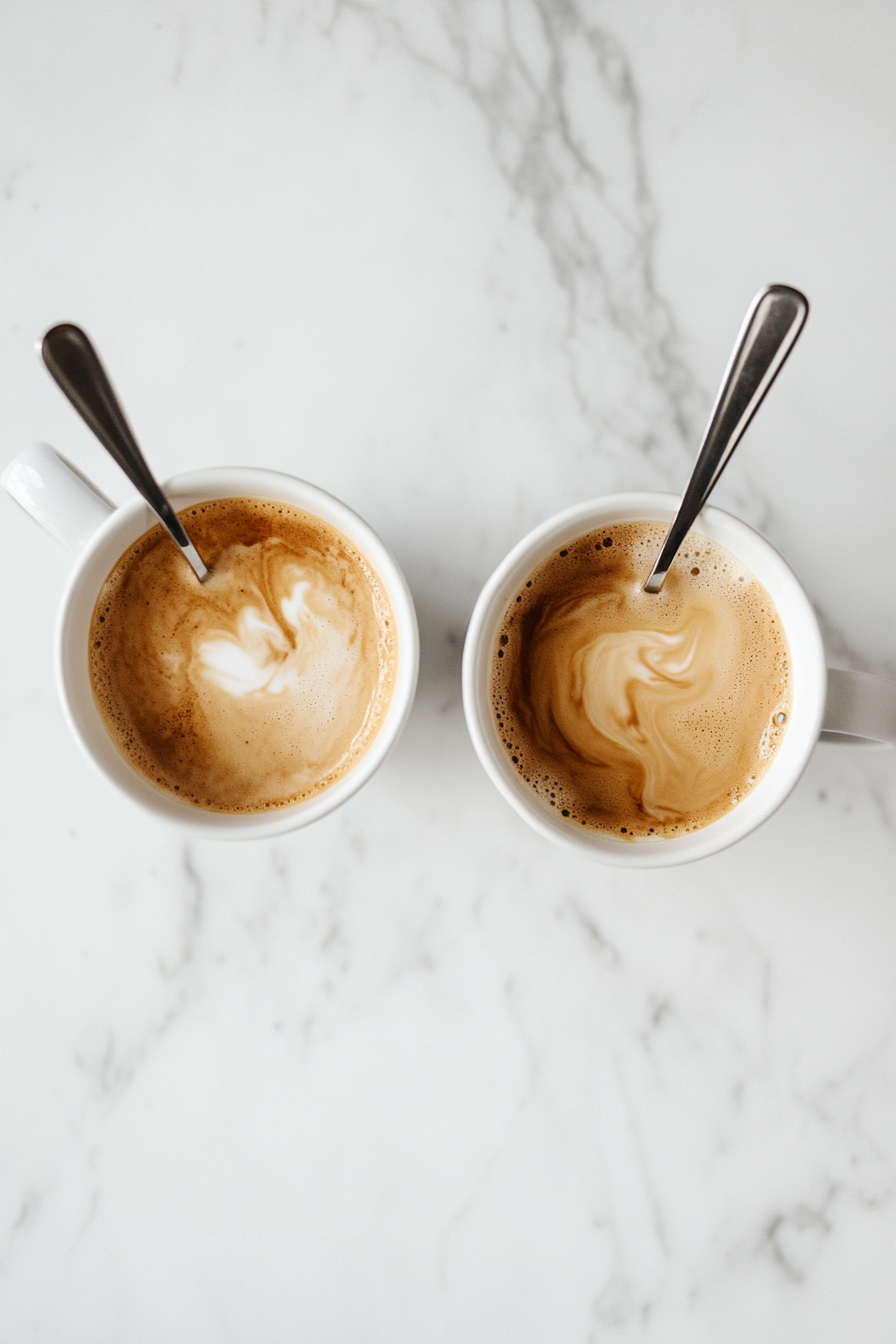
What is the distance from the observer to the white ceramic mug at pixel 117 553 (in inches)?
32.8

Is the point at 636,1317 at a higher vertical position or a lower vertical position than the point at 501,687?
lower

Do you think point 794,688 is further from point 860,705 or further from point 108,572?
point 108,572

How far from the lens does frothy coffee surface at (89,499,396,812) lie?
93cm

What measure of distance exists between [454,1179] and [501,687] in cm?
56

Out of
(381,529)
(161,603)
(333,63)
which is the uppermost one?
(333,63)

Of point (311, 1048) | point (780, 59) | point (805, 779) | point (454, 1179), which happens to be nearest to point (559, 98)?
point (780, 59)

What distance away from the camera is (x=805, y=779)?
102 cm

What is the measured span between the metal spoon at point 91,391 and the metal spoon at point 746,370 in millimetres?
448

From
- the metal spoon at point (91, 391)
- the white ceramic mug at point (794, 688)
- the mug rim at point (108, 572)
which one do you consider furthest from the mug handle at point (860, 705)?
the metal spoon at point (91, 391)

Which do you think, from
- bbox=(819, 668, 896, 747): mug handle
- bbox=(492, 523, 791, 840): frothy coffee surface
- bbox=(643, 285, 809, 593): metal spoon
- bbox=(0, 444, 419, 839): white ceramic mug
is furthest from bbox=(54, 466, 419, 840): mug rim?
bbox=(819, 668, 896, 747): mug handle

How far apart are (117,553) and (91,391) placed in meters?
0.22

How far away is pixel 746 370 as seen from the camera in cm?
66

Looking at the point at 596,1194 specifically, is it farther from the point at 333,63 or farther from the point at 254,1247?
the point at 333,63

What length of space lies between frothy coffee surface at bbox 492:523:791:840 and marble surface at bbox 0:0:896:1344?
0.12m
